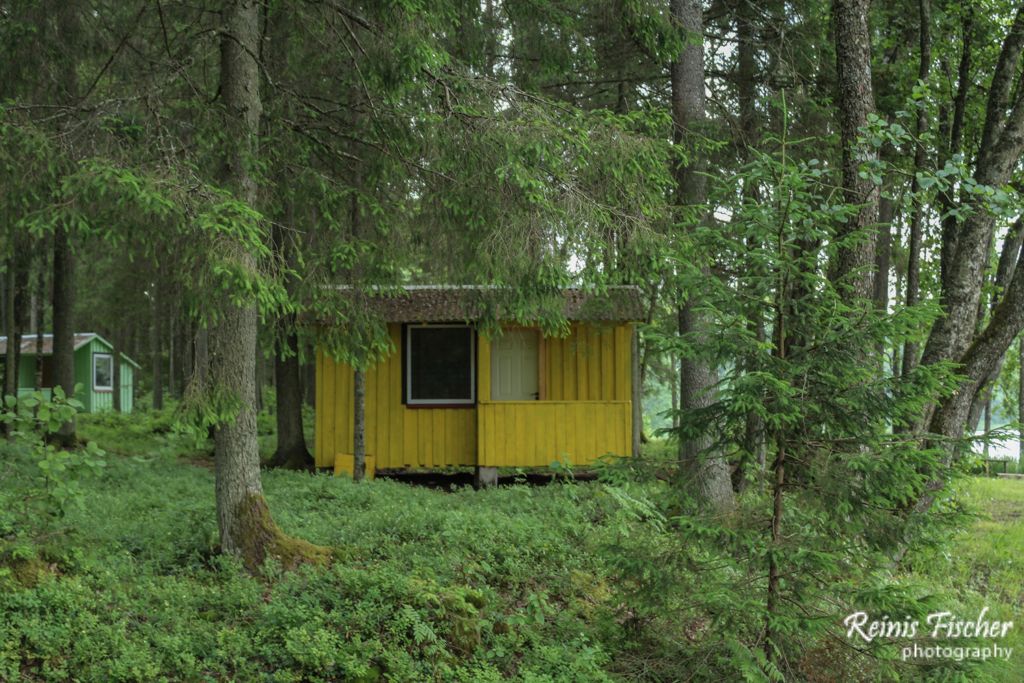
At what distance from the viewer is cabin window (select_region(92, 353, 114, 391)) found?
1150 inches

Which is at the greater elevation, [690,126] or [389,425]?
[690,126]

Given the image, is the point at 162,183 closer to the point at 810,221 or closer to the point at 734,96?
the point at 810,221

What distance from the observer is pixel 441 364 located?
14617 millimetres

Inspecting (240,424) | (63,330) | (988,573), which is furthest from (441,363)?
(988,573)

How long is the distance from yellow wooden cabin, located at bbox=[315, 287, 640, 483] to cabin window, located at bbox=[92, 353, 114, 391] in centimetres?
1847

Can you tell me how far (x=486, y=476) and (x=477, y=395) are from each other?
1362 mm

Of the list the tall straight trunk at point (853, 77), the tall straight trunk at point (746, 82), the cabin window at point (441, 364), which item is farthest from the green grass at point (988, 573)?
the cabin window at point (441, 364)

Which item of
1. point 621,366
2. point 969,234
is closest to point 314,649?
point 969,234

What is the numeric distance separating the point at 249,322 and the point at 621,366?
330 inches

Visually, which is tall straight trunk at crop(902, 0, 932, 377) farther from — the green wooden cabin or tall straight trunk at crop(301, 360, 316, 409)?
the green wooden cabin

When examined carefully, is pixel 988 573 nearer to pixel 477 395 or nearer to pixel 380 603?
pixel 380 603

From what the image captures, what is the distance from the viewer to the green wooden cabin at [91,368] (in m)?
27.0

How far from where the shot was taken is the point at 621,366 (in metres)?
14.5

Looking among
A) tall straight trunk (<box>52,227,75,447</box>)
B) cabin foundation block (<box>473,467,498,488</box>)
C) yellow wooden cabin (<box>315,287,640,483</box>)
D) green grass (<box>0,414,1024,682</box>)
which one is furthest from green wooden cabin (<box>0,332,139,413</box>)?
green grass (<box>0,414,1024,682</box>)
